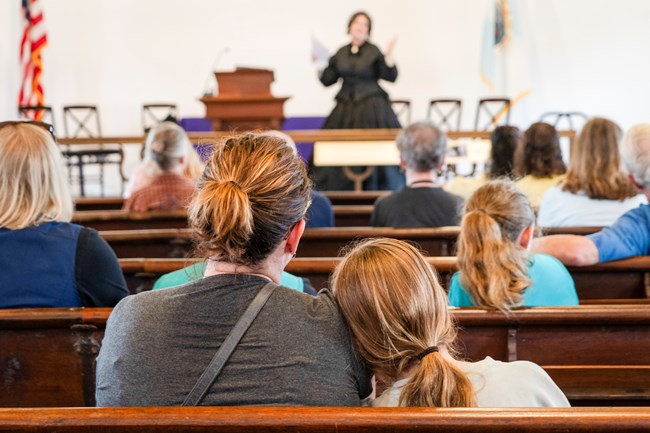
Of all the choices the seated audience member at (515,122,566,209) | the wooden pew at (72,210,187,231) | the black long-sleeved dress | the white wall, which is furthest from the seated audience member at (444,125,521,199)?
the white wall

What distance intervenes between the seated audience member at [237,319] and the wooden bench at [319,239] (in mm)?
1502

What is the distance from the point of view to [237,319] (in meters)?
1.24

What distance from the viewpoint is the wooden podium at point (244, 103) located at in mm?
7320

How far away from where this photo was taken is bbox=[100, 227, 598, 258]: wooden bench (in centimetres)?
290

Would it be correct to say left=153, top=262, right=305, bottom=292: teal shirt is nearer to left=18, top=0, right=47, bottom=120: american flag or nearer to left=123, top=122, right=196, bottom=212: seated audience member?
left=123, top=122, right=196, bottom=212: seated audience member

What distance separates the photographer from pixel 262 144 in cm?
133

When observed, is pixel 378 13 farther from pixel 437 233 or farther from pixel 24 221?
pixel 24 221

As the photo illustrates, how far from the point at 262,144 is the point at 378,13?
966 centimetres

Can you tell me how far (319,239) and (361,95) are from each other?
190 inches

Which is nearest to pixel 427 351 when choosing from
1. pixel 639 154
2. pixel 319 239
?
pixel 639 154

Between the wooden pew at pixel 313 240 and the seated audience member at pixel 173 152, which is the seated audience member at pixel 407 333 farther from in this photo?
the seated audience member at pixel 173 152

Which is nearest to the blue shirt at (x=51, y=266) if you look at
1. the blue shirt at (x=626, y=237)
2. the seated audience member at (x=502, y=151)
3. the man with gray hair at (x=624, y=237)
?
the man with gray hair at (x=624, y=237)

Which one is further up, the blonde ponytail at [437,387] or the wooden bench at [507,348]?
the blonde ponytail at [437,387]

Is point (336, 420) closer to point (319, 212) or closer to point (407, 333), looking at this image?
point (407, 333)
